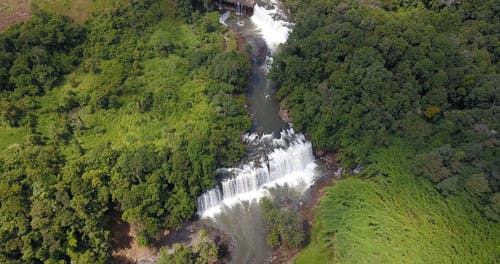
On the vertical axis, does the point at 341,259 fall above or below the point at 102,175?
below

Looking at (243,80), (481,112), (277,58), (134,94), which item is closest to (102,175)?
(134,94)

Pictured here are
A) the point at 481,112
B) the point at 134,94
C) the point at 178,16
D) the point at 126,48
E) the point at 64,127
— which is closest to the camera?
the point at 481,112

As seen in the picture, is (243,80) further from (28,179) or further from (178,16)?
(28,179)

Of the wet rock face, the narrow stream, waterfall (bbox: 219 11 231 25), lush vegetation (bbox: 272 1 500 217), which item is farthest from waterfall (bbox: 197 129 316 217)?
waterfall (bbox: 219 11 231 25)

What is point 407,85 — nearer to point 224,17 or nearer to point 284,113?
point 284,113

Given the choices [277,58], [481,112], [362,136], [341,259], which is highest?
[277,58]

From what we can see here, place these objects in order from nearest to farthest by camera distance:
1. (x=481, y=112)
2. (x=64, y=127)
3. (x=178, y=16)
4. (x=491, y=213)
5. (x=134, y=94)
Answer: (x=491, y=213)
(x=481, y=112)
(x=64, y=127)
(x=134, y=94)
(x=178, y=16)
